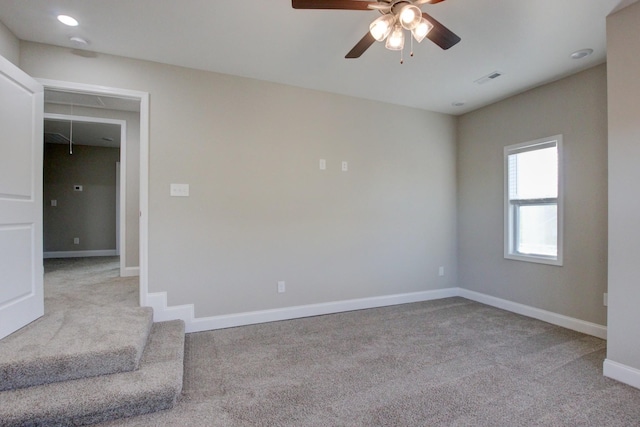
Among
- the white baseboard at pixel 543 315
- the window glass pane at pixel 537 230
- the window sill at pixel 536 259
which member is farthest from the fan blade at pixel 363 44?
the white baseboard at pixel 543 315

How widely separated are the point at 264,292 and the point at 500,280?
2.98 m

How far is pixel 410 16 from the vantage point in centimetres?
180

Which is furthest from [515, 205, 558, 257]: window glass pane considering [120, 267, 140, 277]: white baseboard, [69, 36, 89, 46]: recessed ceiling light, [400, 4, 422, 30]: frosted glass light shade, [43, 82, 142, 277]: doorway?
[120, 267, 140, 277]: white baseboard

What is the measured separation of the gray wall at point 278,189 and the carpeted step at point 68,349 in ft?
2.33

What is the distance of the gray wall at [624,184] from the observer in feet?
7.23

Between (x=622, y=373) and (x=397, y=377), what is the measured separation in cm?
159

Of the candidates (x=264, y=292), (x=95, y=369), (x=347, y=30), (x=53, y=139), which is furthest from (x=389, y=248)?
(x=53, y=139)

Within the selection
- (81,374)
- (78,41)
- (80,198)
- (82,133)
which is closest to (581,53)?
(78,41)

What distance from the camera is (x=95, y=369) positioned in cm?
203

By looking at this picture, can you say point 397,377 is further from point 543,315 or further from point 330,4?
point 330,4

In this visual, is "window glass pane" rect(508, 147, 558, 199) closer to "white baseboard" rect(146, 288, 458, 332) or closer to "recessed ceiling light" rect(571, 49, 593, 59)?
"recessed ceiling light" rect(571, 49, 593, 59)

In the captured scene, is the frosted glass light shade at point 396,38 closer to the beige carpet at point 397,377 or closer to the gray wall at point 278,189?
the gray wall at point 278,189

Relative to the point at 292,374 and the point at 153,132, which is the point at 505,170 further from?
the point at 153,132

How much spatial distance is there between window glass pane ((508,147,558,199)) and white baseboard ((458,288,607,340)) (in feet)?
4.30
